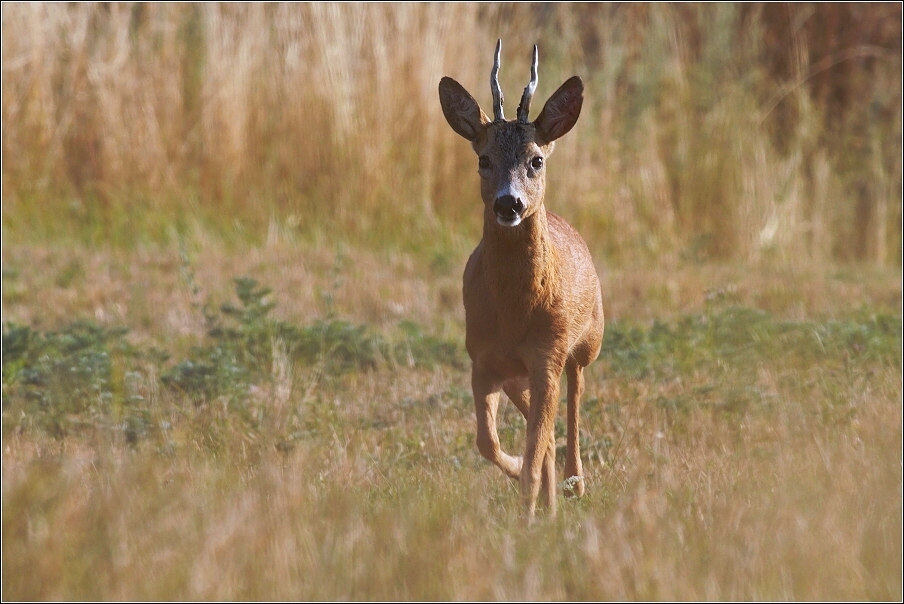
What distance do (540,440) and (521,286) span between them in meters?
0.56

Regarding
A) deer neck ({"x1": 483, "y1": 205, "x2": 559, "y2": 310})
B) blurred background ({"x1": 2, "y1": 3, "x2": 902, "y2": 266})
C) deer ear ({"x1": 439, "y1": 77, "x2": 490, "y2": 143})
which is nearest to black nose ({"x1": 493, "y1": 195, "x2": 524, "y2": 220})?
deer neck ({"x1": 483, "y1": 205, "x2": 559, "y2": 310})

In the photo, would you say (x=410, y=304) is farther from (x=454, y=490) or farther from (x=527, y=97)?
(x=454, y=490)

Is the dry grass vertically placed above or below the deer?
below

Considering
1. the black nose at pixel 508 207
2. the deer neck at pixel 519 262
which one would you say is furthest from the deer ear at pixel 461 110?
the black nose at pixel 508 207

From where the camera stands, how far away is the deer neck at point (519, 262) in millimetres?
5344

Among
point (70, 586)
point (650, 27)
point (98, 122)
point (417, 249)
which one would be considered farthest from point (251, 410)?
point (650, 27)

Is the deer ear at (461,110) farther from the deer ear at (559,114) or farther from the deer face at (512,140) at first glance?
the deer ear at (559,114)

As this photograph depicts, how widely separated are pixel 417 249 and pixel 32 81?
3419mm

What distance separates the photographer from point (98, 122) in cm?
1197

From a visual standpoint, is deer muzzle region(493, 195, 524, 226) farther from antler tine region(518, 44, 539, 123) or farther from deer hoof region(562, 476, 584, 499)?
deer hoof region(562, 476, 584, 499)

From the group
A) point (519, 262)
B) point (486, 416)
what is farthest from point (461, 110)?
point (486, 416)

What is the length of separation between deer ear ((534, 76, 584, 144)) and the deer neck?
304mm

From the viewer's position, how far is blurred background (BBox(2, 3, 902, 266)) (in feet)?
39.0

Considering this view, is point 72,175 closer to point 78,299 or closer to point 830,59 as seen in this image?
point 78,299
